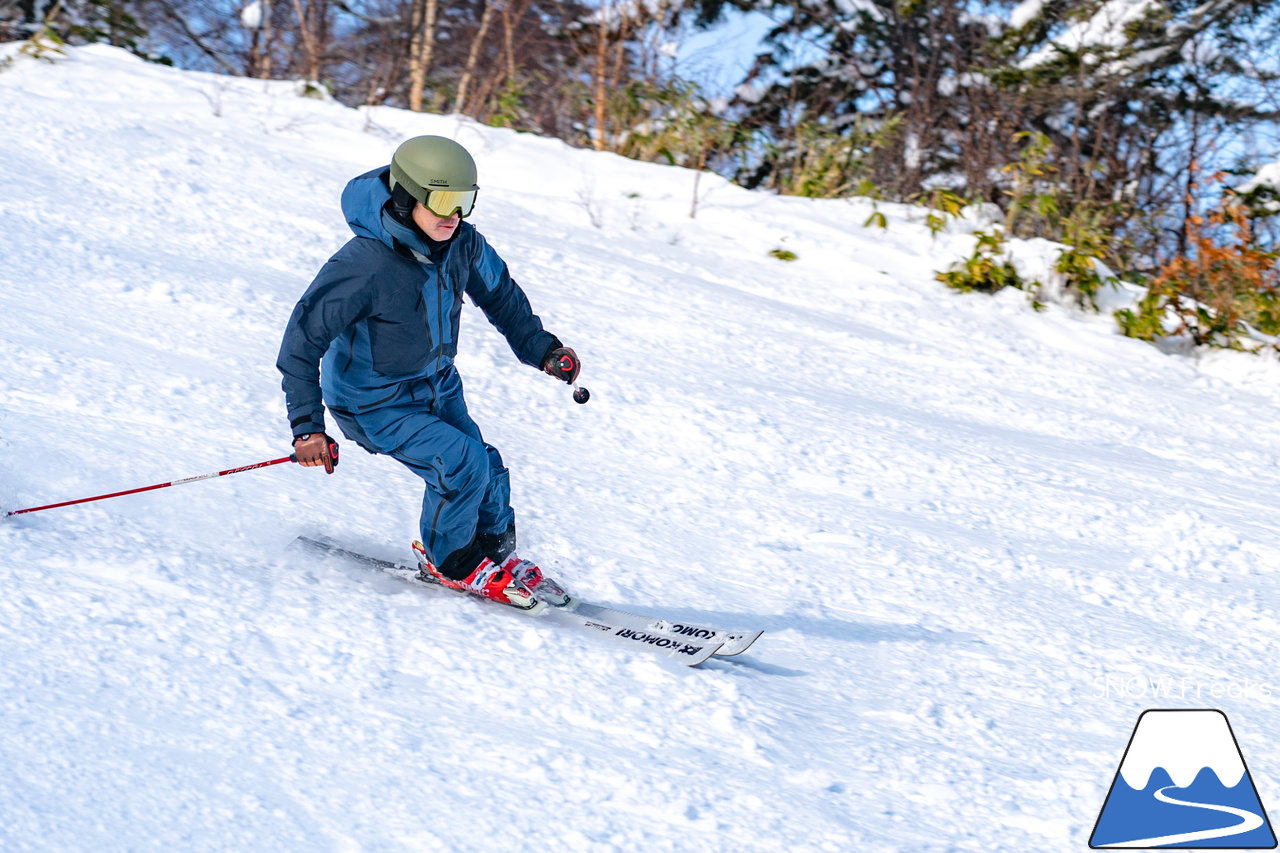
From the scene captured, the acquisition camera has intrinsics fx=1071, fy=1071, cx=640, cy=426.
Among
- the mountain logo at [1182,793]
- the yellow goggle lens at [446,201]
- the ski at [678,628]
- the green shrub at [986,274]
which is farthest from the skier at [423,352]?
the green shrub at [986,274]

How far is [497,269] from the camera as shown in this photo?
3.31 meters

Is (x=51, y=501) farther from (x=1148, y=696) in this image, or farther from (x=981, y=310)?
(x=981, y=310)

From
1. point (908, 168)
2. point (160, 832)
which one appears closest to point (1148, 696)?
point (160, 832)

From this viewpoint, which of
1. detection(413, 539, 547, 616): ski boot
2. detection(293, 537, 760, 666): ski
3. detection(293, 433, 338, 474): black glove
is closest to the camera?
detection(293, 433, 338, 474): black glove

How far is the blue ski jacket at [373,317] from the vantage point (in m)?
2.77

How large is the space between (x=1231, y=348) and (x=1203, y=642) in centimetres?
429

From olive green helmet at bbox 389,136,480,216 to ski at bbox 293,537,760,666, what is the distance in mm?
1146

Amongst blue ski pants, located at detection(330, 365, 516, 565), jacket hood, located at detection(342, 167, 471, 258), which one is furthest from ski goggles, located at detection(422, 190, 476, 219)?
blue ski pants, located at detection(330, 365, 516, 565)

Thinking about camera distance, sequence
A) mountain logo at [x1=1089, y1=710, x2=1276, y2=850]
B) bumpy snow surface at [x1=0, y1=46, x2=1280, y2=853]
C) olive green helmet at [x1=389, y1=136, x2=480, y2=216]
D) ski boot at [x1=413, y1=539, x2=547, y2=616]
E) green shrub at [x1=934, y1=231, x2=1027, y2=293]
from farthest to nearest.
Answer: green shrub at [x1=934, y1=231, x2=1027, y2=293] < ski boot at [x1=413, y1=539, x2=547, y2=616] < olive green helmet at [x1=389, y1=136, x2=480, y2=216] < mountain logo at [x1=1089, y1=710, x2=1276, y2=850] < bumpy snow surface at [x1=0, y1=46, x2=1280, y2=853]

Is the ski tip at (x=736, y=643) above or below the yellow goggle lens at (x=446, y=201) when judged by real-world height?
below

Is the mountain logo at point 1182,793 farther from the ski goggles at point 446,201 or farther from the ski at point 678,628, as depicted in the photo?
the ski goggles at point 446,201

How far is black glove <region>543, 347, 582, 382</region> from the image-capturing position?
330 centimetres

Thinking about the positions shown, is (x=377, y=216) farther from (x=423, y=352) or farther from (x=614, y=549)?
(x=614, y=549)

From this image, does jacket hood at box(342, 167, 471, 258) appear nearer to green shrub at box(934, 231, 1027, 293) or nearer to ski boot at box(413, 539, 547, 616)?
ski boot at box(413, 539, 547, 616)
